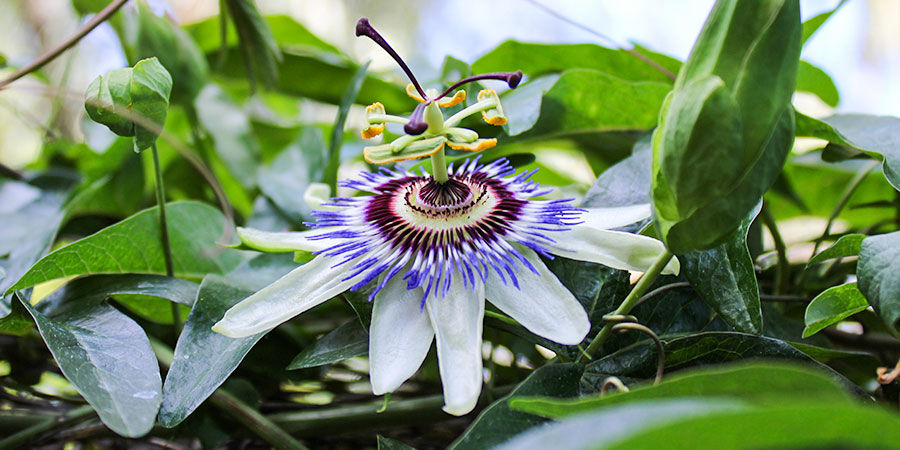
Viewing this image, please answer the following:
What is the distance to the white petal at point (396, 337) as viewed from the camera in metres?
0.48

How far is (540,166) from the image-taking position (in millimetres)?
1052

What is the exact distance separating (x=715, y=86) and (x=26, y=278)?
1.84 ft

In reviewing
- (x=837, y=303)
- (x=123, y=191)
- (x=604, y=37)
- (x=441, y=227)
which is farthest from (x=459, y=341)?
(x=123, y=191)

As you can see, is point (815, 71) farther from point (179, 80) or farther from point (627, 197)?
point (179, 80)

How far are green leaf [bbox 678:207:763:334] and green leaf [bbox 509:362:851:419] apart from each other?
0.17 meters

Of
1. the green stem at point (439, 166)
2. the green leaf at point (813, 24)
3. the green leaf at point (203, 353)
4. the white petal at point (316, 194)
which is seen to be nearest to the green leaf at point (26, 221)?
the green leaf at point (203, 353)

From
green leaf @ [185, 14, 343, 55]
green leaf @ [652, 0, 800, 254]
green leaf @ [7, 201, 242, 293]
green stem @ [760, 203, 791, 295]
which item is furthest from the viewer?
green leaf @ [185, 14, 343, 55]

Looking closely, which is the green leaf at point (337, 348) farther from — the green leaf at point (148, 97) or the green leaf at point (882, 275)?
the green leaf at point (882, 275)

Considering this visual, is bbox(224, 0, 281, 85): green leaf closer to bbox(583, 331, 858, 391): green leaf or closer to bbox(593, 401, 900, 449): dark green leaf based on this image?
bbox(583, 331, 858, 391): green leaf

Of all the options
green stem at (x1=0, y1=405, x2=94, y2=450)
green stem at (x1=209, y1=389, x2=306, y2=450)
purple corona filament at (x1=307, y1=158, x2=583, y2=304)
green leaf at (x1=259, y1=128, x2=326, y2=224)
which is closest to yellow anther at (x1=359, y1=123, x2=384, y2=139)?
purple corona filament at (x1=307, y1=158, x2=583, y2=304)

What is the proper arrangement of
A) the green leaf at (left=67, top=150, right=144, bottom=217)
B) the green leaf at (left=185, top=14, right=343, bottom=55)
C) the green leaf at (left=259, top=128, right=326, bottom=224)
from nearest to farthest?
the green leaf at (left=259, top=128, right=326, bottom=224), the green leaf at (left=67, top=150, right=144, bottom=217), the green leaf at (left=185, top=14, right=343, bottom=55)

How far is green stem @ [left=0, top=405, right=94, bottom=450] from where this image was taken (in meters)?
0.65

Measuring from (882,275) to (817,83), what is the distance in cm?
59

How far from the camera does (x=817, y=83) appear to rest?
3.09 ft
